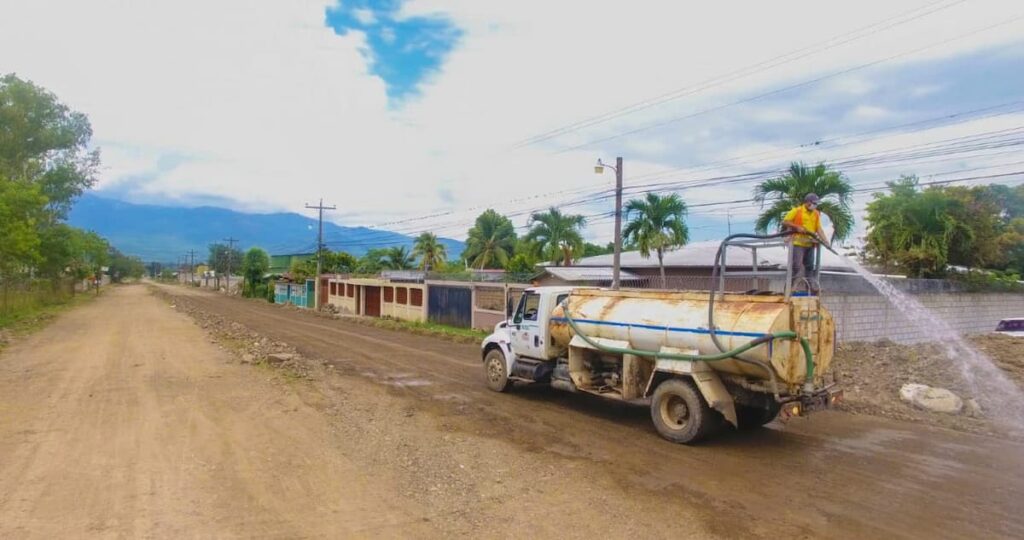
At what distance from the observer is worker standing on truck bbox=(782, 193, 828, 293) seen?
27.0 ft

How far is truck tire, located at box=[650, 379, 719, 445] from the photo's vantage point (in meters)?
8.15

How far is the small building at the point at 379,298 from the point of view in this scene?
34781mm

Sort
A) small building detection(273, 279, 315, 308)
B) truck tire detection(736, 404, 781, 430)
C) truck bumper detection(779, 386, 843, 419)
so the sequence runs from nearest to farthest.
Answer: truck bumper detection(779, 386, 843, 419) < truck tire detection(736, 404, 781, 430) < small building detection(273, 279, 315, 308)

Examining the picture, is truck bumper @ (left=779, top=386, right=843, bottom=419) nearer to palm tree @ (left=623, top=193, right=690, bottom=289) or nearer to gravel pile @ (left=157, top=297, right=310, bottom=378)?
gravel pile @ (left=157, top=297, right=310, bottom=378)

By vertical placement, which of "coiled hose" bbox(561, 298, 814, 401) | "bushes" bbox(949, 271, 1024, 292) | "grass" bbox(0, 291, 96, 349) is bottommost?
"grass" bbox(0, 291, 96, 349)

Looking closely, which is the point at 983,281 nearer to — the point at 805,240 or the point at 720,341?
the point at 805,240

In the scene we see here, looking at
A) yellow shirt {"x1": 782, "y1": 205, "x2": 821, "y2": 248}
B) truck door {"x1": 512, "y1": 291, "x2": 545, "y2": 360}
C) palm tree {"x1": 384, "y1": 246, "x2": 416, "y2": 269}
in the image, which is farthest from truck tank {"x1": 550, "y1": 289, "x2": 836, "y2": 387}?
palm tree {"x1": 384, "y1": 246, "x2": 416, "y2": 269}

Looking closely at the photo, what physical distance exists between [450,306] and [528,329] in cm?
1987

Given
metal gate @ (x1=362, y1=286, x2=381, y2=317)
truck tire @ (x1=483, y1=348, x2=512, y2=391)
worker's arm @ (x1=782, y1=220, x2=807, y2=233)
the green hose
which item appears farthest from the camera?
metal gate @ (x1=362, y1=286, x2=381, y2=317)

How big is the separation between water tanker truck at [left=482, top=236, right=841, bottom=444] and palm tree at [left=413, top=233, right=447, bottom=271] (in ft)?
150

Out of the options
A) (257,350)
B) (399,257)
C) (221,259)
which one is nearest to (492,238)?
(399,257)

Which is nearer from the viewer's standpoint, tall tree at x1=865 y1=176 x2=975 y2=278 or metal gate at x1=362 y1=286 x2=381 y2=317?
tall tree at x1=865 y1=176 x2=975 y2=278

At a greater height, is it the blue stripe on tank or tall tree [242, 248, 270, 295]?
tall tree [242, 248, 270, 295]

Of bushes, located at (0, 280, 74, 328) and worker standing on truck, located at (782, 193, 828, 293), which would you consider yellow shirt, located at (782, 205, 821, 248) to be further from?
bushes, located at (0, 280, 74, 328)
